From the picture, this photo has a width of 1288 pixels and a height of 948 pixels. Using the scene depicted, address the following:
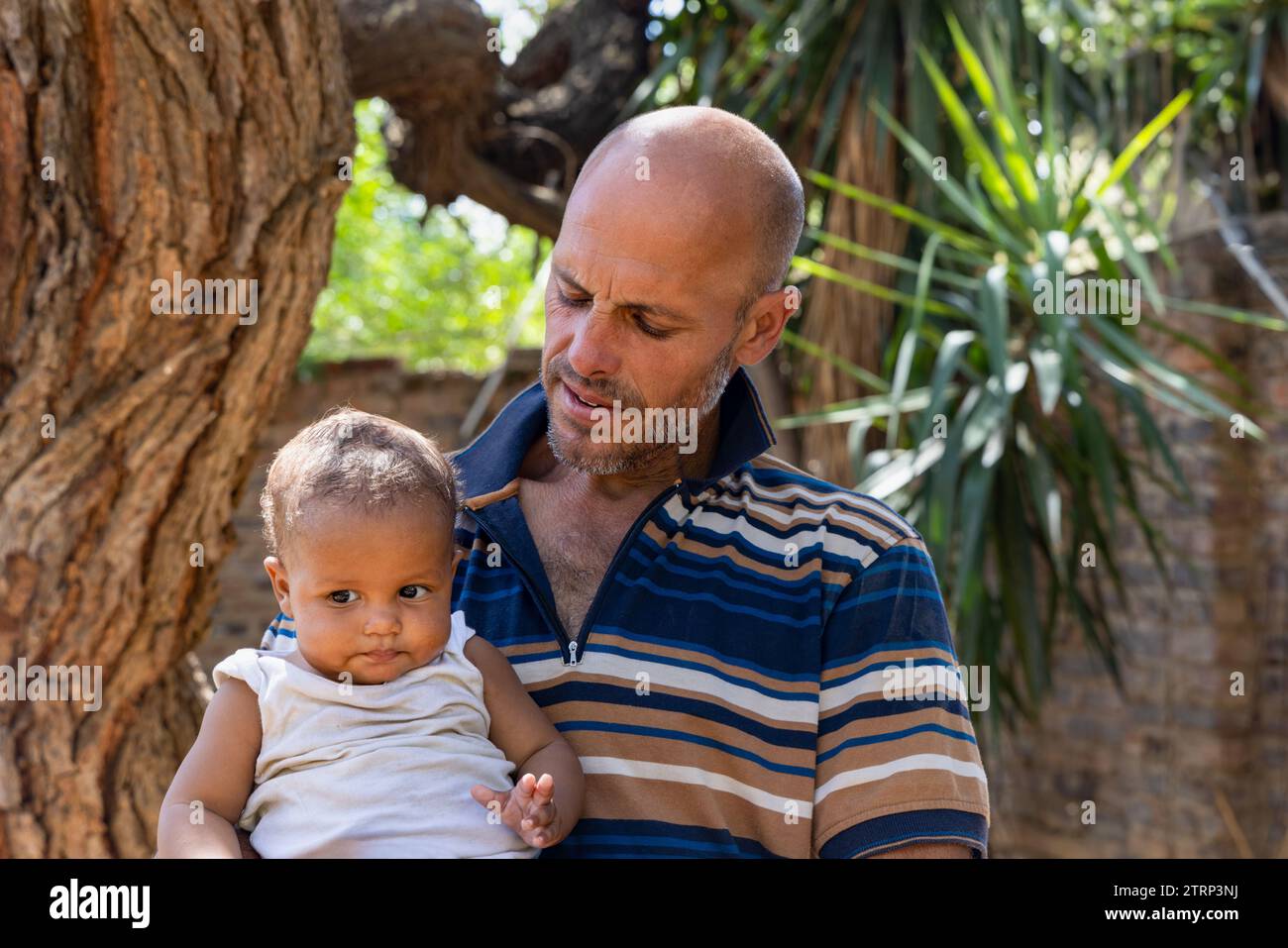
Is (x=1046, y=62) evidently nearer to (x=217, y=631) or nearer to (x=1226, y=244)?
(x=1226, y=244)

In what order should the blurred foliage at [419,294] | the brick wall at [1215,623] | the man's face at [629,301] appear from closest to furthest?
1. the man's face at [629,301]
2. the brick wall at [1215,623]
3. the blurred foliage at [419,294]

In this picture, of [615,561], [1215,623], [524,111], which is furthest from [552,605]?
[524,111]

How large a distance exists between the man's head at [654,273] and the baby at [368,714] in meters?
0.28

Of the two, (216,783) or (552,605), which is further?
(552,605)

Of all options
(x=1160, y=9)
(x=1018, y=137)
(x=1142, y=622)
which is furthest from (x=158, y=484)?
(x=1160, y=9)

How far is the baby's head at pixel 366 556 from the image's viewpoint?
5.65 feet

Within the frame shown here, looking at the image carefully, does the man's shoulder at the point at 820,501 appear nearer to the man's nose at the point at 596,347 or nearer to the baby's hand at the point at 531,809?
the man's nose at the point at 596,347

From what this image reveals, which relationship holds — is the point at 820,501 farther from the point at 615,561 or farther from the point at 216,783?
the point at 216,783

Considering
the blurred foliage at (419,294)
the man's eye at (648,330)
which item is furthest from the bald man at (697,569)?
the blurred foliage at (419,294)

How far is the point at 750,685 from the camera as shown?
6.00 feet

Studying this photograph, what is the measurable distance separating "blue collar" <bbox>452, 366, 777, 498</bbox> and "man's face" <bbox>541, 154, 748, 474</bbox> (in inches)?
3.5

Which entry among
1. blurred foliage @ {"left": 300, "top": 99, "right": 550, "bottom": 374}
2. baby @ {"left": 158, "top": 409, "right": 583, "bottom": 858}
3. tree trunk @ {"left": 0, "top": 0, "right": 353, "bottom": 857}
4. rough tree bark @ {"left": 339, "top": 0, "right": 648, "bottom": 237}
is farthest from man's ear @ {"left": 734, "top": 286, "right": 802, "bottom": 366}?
blurred foliage @ {"left": 300, "top": 99, "right": 550, "bottom": 374}

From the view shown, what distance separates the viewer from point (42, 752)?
103 inches

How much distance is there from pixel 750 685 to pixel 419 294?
12044 millimetres
